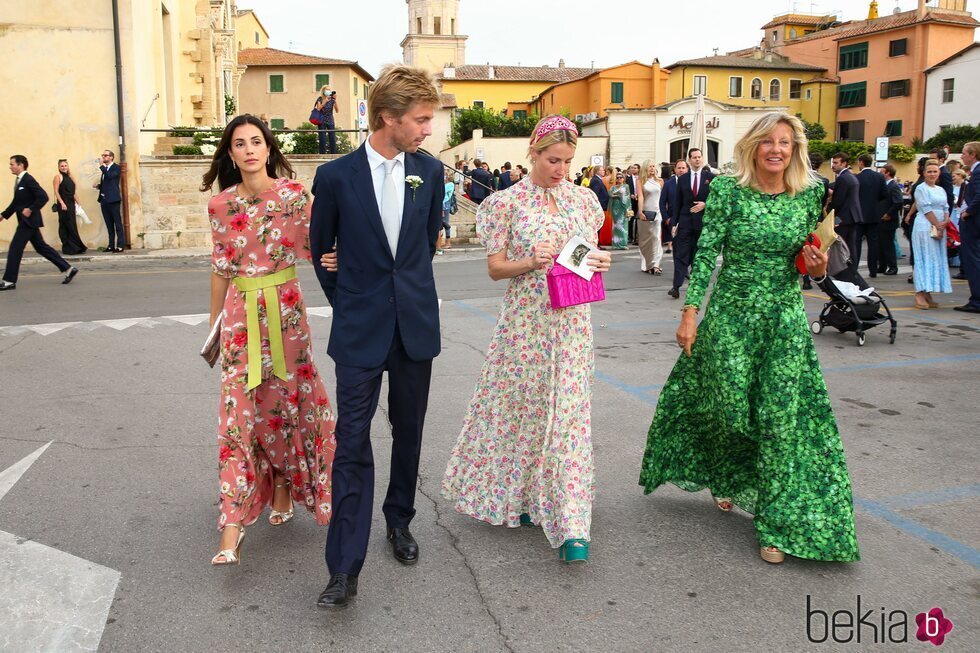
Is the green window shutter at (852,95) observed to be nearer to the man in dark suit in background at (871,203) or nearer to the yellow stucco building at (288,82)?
the yellow stucco building at (288,82)

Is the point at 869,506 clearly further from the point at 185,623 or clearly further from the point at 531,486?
the point at 185,623

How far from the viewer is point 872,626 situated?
326 centimetres

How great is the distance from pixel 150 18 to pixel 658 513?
904 inches

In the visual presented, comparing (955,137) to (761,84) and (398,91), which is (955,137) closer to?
(761,84)

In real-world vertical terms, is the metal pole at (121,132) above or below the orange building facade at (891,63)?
below

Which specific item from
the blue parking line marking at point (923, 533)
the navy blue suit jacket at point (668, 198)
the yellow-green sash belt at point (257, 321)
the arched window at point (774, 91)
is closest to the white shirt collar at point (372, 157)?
the yellow-green sash belt at point (257, 321)

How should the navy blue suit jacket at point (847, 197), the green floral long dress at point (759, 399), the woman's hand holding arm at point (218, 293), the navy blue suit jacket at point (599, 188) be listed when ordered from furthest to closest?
the navy blue suit jacket at point (599, 188) < the navy blue suit jacket at point (847, 197) < the woman's hand holding arm at point (218, 293) < the green floral long dress at point (759, 399)

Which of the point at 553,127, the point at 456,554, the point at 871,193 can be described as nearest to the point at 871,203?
the point at 871,193

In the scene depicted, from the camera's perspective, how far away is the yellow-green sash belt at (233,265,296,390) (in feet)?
12.9

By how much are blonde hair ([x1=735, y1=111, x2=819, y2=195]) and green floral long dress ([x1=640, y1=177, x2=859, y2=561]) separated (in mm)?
50

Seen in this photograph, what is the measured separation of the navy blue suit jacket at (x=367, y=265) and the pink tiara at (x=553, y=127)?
0.62 metres

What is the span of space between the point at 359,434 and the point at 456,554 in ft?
2.75

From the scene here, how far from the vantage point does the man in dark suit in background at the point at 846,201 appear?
12.4 m

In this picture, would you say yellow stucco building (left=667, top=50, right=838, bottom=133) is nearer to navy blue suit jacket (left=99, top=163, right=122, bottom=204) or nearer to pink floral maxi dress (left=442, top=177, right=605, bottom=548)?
navy blue suit jacket (left=99, top=163, right=122, bottom=204)
